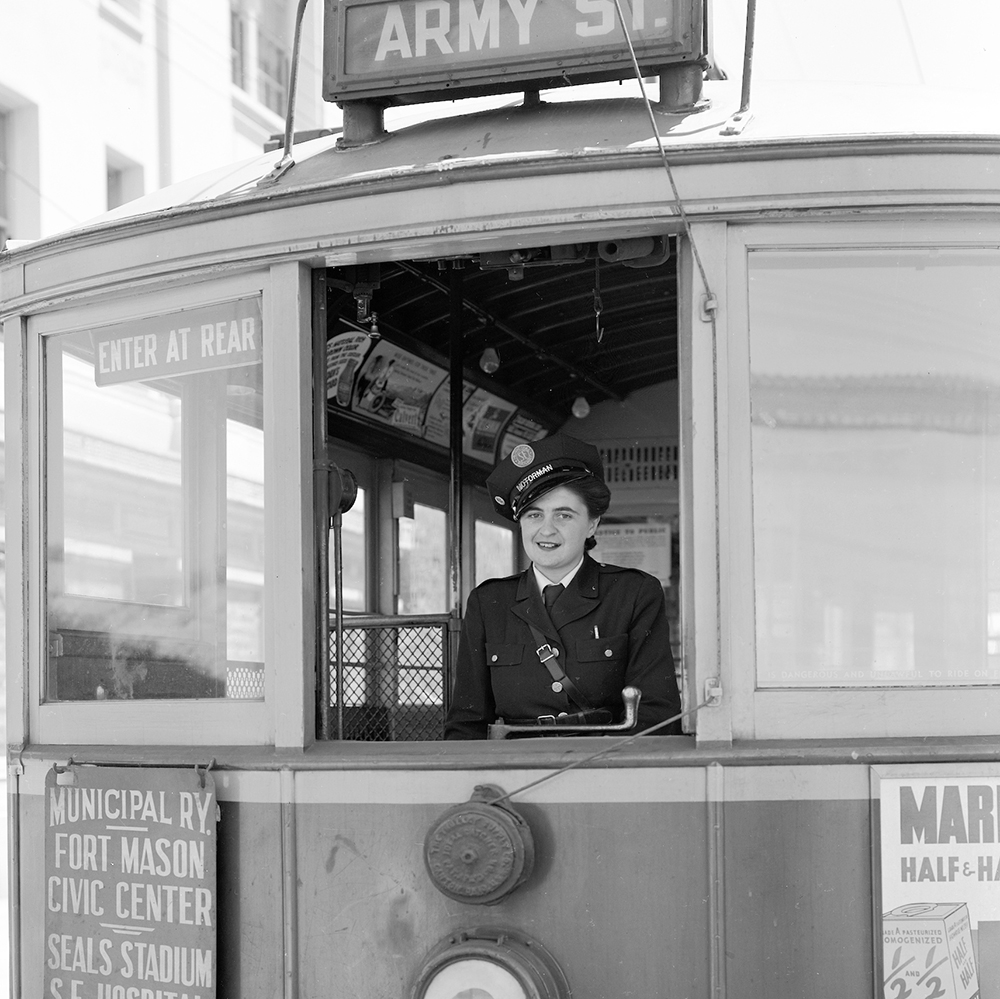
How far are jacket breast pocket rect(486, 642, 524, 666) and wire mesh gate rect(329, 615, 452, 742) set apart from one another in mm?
926

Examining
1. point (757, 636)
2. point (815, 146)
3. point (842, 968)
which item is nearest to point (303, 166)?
point (815, 146)

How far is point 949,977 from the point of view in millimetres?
2742

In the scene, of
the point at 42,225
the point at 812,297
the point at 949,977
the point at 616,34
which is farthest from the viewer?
the point at 42,225

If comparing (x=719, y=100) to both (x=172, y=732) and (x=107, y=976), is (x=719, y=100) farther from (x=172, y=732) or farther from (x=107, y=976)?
(x=107, y=976)

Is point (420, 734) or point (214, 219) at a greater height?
point (214, 219)

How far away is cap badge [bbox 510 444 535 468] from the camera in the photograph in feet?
11.7

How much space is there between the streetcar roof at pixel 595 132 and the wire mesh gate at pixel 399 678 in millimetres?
1605

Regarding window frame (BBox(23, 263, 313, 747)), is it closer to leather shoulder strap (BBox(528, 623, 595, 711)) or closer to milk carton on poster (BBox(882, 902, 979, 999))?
leather shoulder strap (BBox(528, 623, 595, 711))

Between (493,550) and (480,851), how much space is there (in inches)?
131

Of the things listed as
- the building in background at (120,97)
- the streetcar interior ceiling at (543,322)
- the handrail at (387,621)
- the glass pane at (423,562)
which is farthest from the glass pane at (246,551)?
the building in background at (120,97)

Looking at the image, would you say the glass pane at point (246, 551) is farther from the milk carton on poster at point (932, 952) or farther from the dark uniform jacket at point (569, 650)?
the milk carton on poster at point (932, 952)

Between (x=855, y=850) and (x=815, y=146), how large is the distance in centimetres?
140

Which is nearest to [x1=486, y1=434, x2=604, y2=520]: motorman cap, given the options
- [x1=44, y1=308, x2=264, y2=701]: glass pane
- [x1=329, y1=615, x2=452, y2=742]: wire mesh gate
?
[x1=44, y1=308, x2=264, y2=701]: glass pane

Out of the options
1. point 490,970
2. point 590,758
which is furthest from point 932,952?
point 490,970
